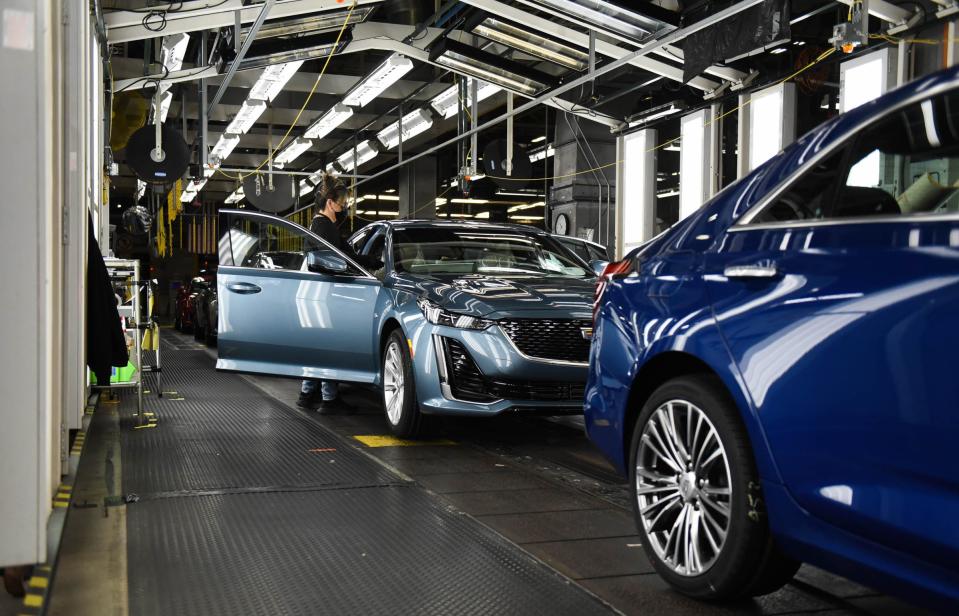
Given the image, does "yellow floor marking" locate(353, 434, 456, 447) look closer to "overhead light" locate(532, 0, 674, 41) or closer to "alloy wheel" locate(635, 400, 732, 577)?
"alloy wheel" locate(635, 400, 732, 577)

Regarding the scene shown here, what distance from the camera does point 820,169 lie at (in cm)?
259

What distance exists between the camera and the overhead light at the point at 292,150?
20812mm

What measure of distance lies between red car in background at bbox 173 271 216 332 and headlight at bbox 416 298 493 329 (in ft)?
34.8

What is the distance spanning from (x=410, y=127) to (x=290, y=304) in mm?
12390

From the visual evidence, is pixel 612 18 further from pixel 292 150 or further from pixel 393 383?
pixel 292 150

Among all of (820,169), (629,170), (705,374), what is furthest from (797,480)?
(629,170)

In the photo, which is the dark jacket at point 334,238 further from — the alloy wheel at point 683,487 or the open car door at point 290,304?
the alloy wheel at point 683,487

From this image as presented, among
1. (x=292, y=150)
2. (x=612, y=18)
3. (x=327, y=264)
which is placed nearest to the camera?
(x=327, y=264)

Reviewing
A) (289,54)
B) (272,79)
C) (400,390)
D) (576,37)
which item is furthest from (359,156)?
(400,390)

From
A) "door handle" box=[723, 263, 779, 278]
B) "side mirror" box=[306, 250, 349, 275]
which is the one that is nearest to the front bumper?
"side mirror" box=[306, 250, 349, 275]

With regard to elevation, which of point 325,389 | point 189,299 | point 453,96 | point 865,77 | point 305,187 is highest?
point 453,96

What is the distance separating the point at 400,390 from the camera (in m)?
5.92

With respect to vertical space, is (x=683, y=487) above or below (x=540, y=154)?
below

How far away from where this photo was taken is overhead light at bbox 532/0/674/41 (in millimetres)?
10117
